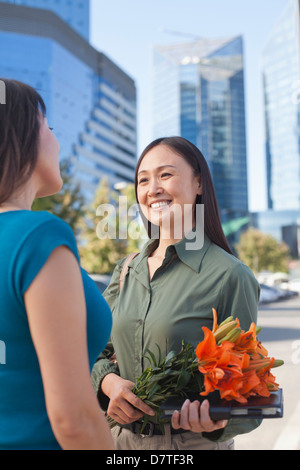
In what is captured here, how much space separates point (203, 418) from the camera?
4.17 ft

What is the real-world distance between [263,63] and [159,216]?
419 ft

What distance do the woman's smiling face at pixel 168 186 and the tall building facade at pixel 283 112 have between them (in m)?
101

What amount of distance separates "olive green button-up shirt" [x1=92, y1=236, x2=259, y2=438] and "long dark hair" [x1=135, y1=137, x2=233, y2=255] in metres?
0.05

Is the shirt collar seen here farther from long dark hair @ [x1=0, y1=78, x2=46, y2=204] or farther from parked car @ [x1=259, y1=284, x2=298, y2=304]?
parked car @ [x1=259, y1=284, x2=298, y2=304]

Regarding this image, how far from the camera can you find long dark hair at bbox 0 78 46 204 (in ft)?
3.45

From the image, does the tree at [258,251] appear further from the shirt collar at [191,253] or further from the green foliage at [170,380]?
the green foliage at [170,380]

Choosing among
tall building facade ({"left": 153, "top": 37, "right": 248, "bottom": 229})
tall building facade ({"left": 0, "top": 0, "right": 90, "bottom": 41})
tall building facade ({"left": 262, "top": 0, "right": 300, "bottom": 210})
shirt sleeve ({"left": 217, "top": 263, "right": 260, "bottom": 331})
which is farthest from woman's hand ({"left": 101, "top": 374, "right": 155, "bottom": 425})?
tall building facade ({"left": 0, "top": 0, "right": 90, "bottom": 41})

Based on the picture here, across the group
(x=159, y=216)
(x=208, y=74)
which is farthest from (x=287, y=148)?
(x=159, y=216)

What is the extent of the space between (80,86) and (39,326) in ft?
255

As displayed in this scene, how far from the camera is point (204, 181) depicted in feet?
6.44

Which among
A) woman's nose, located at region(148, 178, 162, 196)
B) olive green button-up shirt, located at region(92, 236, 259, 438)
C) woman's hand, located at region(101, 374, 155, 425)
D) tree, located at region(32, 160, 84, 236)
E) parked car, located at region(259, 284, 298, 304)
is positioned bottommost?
parked car, located at region(259, 284, 298, 304)

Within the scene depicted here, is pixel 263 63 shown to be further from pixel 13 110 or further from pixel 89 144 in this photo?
pixel 13 110

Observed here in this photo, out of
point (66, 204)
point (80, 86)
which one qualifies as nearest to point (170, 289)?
point (66, 204)

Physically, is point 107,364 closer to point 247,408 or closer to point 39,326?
point 247,408
